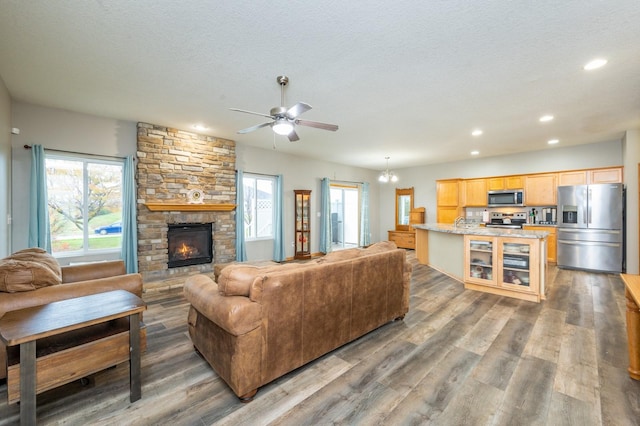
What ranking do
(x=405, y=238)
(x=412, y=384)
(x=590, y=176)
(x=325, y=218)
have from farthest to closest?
(x=405, y=238), (x=325, y=218), (x=590, y=176), (x=412, y=384)

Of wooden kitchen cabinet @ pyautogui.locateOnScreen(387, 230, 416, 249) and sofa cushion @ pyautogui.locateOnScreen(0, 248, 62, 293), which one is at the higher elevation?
sofa cushion @ pyautogui.locateOnScreen(0, 248, 62, 293)

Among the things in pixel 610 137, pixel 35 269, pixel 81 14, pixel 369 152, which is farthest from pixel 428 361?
pixel 610 137

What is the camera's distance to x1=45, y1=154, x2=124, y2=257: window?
13.7 ft

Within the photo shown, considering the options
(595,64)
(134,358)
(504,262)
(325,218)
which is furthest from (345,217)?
(134,358)

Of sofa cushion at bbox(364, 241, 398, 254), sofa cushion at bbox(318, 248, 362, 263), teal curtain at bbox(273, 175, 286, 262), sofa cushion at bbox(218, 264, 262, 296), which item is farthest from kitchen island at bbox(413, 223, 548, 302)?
sofa cushion at bbox(218, 264, 262, 296)

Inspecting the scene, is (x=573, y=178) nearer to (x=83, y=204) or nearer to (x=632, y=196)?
(x=632, y=196)

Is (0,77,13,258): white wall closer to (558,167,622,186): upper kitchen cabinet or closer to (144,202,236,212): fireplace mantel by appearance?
(144,202,236,212): fireplace mantel

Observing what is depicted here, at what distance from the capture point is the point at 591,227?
5.54 metres

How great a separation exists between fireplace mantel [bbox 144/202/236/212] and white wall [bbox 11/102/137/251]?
104 centimetres

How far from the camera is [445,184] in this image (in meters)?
8.11

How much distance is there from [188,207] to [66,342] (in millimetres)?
3558

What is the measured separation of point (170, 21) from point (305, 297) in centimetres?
248

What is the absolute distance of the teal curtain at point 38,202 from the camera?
380 cm

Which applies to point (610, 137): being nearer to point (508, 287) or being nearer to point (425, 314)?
point (508, 287)
